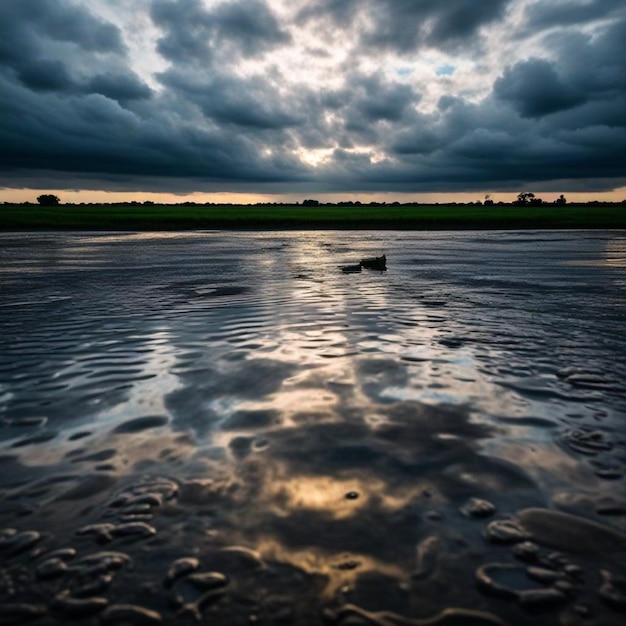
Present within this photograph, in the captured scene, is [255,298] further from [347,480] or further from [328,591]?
[328,591]

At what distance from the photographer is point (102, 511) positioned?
3172mm

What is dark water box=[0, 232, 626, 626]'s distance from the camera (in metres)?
2.44

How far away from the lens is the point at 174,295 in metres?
13.1

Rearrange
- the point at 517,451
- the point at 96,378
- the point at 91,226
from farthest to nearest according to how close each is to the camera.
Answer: the point at 91,226 < the point at 96,378 < the point at 517,451

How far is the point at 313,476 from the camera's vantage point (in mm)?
3572

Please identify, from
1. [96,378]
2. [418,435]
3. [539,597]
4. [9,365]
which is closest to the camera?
[539,597]

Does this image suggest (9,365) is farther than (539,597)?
Yes

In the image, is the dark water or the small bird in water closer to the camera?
the dark water

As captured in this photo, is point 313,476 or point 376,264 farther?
point 376,264

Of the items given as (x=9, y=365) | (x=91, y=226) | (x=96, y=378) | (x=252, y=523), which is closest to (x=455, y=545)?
(x=252, y=523)

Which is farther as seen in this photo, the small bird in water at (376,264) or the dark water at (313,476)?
the small bird in water at (376,264)

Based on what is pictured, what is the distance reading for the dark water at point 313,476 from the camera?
2.44 metres

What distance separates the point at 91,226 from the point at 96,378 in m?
67.0

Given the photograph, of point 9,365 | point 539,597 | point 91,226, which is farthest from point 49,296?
point 91,226
